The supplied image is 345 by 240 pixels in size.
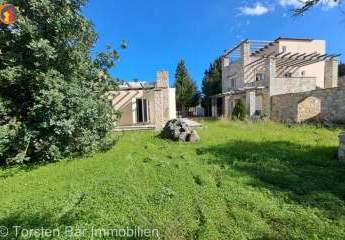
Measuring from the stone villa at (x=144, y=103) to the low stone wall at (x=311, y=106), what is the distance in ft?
27.3

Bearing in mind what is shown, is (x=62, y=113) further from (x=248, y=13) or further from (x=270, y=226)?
(x=248, y=13)

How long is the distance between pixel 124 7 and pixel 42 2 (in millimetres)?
7086

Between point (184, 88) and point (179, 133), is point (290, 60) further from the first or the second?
point (179, 133)

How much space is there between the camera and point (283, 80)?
1969cm

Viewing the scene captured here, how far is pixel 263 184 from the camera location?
497cm

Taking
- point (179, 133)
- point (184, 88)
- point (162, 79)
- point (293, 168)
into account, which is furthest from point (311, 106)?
point (184, 88)

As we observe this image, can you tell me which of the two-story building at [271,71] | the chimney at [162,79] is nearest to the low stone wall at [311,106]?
the two-story building at [271,71]

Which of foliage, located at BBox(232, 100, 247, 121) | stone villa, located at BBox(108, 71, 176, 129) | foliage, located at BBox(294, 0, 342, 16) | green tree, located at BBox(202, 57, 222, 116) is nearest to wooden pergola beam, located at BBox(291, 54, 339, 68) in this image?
foliage, located at BBox(232, 100, 247, 121)

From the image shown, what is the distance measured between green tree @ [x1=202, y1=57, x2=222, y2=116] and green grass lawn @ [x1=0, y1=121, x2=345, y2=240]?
26.0 m

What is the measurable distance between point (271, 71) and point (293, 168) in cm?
1528

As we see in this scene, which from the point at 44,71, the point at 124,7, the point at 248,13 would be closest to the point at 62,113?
the point at 44,71

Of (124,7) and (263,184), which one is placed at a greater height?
(124,7)

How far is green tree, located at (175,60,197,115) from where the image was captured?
34281 millimetres

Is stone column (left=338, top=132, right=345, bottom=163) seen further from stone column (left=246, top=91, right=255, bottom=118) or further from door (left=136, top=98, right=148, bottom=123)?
stone column (left=246, top=91, right=255, bottom=118)
